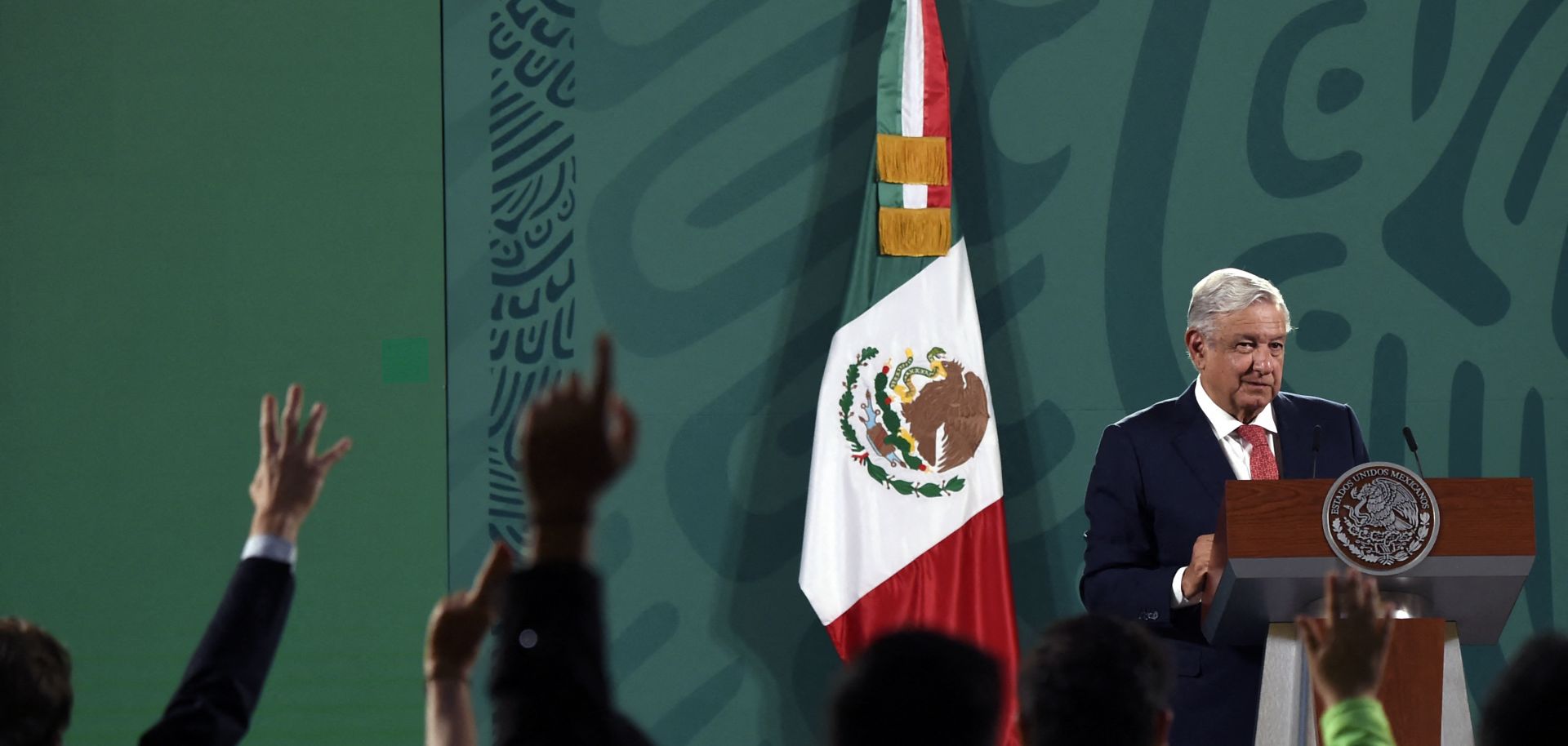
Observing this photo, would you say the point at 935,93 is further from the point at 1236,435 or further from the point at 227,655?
the point at 227,655

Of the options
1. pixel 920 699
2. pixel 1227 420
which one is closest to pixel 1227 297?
pixel 1227 420

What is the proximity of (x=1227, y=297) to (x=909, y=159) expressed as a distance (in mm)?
1471

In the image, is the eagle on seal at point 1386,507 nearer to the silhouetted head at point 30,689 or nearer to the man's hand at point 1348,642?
the man's hand at point 1348,642

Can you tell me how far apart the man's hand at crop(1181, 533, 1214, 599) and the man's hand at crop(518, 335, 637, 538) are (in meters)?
1.98

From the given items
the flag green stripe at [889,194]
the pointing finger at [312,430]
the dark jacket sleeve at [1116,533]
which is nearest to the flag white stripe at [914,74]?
the flag green stripe at [889,194]

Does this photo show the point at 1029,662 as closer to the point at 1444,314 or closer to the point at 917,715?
the point at 917,715

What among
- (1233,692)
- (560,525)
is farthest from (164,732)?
(1233,692)

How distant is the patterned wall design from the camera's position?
4.95m

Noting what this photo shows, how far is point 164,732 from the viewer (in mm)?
1600

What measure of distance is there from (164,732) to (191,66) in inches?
152

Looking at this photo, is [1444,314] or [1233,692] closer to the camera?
[1233,692]

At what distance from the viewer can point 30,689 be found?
165cm

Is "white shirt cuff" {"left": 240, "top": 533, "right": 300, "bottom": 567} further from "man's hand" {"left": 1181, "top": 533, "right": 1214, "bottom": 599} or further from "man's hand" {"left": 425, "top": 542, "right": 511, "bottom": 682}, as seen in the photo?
"man's hand" {"left": 1181, "top": 533, "right": 1214, "bottom": 599}

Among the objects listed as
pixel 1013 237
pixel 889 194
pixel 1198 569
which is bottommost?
pixel 1198 569
